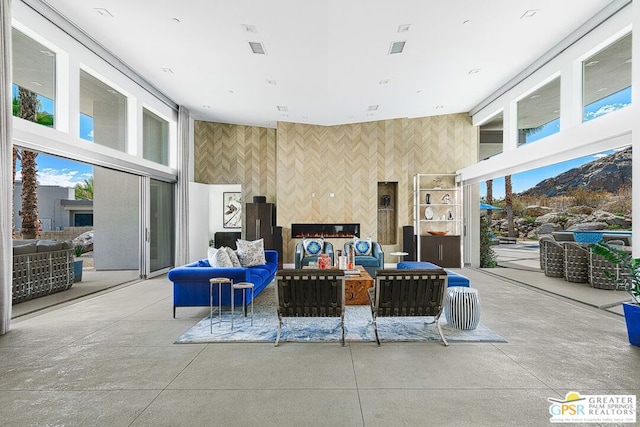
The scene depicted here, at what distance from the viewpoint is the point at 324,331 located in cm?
422

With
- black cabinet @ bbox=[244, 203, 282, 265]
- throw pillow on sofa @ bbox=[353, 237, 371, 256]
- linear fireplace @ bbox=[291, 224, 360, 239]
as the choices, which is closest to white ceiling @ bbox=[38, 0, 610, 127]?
black cabinet @ bbox=[244, 203, 282, 265]

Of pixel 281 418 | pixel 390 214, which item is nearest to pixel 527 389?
pixel 281 418

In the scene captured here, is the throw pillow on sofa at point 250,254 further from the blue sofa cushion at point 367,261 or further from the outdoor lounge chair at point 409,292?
the outdoor lounge chair at point 409,292

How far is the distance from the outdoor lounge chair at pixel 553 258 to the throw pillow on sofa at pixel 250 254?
22.0 ft

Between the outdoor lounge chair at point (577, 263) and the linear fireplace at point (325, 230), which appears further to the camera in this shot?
the linear fireplace at point (325, 230)

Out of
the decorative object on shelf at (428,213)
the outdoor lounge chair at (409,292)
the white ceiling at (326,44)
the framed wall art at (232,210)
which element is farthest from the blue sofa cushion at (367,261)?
the framed wall art at (232,210)

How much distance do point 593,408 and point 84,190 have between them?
15.0m

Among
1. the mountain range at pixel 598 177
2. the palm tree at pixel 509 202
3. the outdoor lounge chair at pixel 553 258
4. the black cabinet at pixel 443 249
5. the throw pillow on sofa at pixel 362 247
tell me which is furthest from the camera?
the palm tree at pixel 509 202

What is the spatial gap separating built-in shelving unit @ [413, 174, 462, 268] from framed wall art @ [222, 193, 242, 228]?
567 cm

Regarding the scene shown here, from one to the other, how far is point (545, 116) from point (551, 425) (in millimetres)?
6458

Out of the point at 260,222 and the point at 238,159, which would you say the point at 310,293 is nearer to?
the point at 260,222

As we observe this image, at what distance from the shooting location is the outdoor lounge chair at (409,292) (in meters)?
3.77

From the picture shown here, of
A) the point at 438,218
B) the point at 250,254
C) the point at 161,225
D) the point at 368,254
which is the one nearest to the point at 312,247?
the point at 368,254

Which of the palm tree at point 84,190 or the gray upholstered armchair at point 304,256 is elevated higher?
the palm tree at point 84,190
